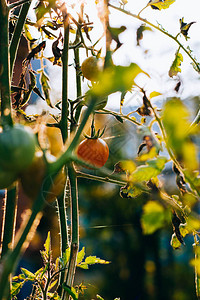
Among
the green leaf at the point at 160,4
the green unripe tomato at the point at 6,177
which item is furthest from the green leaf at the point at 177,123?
the green leaf at the point at 160,4

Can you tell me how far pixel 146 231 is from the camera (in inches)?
9.9

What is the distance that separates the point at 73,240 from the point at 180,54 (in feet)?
1.21

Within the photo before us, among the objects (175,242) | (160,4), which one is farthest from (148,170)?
(160,4)

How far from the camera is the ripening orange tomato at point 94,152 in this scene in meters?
0.63

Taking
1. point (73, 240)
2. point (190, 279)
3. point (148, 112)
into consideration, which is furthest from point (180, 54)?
point (190, 279)

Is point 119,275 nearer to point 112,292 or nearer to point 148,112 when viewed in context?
point 112,292

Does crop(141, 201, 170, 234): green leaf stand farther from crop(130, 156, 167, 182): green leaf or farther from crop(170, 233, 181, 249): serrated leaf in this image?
crop(170, 233, 181, 249): serrated leaf

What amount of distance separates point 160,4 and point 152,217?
43 cm

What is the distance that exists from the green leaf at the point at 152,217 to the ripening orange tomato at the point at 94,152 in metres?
0.37

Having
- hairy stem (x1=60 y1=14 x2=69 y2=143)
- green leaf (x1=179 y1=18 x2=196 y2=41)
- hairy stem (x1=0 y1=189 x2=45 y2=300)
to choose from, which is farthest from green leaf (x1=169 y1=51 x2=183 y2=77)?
hairy stem (x1=0 y1=189 x2=45 y2=300)

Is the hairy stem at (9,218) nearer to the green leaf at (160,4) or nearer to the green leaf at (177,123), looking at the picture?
the green leaf at (177,123)

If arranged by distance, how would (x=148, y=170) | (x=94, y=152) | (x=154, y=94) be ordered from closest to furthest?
(x=148, y=170) → (x=154, y=94) → (x=94, y=152)

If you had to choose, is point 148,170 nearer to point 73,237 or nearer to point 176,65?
point 73,237

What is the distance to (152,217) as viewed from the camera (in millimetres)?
257
